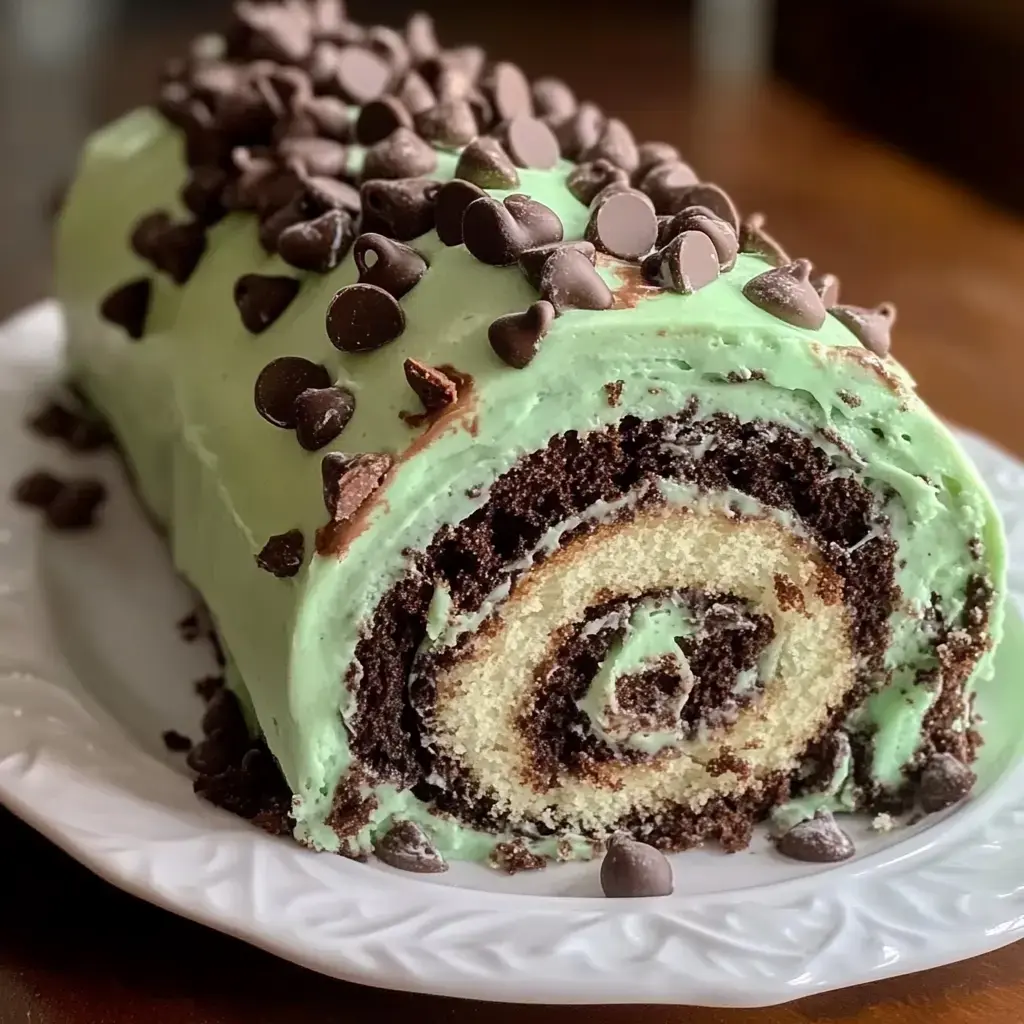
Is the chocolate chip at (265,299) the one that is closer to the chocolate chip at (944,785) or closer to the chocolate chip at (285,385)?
the chocolate chip at (285,385)

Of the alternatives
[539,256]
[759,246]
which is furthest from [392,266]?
[759,246]

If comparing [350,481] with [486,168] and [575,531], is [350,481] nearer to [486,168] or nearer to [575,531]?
[575,531]

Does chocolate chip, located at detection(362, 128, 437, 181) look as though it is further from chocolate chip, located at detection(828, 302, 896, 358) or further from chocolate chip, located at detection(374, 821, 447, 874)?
chocolate chip, located at detection(374, 821, 447, 874)

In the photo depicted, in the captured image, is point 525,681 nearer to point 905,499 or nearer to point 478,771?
point 478,771

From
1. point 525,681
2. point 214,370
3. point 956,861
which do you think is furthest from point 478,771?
point 214,370

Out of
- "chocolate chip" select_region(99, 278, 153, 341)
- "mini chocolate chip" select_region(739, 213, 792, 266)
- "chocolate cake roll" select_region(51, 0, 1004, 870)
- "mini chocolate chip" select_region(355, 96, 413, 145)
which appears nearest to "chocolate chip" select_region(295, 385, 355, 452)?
"chocolate cake roll" select_region(51, 0, 1004, 870)

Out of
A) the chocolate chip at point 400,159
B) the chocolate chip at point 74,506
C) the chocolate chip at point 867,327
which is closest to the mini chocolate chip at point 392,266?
the chocolate chip at point 400,159
